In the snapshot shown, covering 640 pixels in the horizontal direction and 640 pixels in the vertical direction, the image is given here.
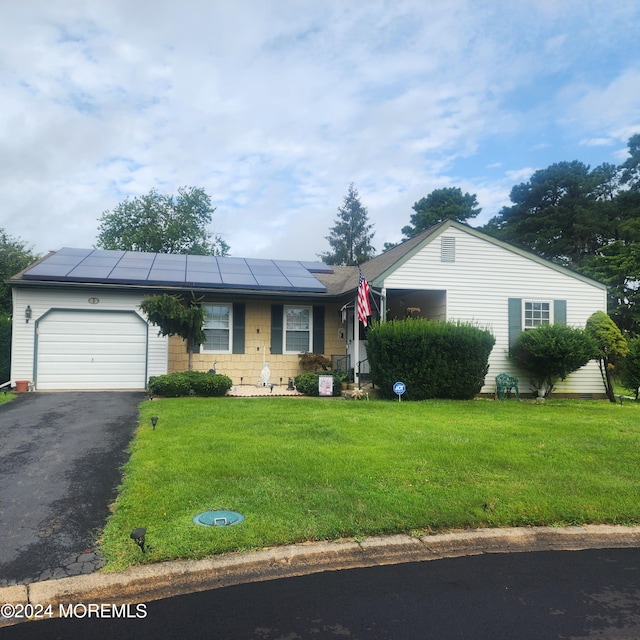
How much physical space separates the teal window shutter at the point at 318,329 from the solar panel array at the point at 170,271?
0.82 m

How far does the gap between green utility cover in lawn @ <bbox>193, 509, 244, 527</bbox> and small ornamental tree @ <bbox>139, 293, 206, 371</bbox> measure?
26.4 feet

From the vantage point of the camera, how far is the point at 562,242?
36375 millimetres

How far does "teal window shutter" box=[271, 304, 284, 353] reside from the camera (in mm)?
14680

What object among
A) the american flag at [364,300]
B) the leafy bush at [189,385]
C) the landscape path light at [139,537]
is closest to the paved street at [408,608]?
the landscape path light at [139,537]

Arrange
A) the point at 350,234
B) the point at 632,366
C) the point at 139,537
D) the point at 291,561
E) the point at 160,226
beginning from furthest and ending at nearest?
the point at 350,234 < the point at 160,226 < the point at 632,366 < the point at 291,561 < the point at 139,537

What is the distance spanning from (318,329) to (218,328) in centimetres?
315

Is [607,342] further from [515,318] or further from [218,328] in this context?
[218,328]

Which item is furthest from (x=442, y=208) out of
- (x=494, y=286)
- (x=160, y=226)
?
(x=494, y=286)

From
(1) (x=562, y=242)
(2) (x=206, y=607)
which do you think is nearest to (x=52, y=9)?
(2) (x=206, y=607)

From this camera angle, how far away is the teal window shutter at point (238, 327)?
1438 centimetres

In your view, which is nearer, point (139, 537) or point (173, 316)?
point (139, 537)

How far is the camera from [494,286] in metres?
13.5

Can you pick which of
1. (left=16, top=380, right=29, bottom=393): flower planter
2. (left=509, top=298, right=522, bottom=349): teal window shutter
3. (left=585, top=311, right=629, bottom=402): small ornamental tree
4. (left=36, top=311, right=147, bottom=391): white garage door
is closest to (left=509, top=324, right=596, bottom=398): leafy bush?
(left=509, top=298, right=522, bottom=349): teal window shutter

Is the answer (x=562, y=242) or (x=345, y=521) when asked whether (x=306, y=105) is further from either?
(x=562, y=242)
